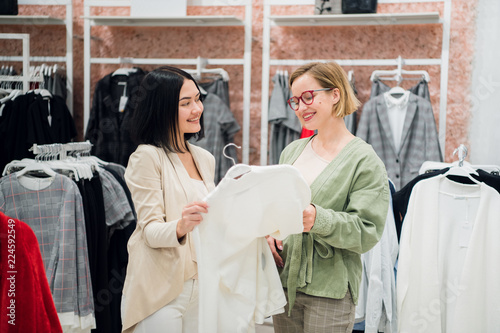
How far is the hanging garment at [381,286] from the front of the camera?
2.77m

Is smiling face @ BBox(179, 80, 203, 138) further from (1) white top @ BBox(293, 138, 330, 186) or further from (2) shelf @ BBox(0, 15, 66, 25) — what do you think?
(2) shelf @ BBox(0, 15, 66, 25)

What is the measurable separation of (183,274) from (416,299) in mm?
1414

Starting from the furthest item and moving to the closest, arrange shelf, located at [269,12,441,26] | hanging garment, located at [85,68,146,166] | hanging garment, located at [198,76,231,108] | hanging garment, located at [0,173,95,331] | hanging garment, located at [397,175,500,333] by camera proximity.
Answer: hanging garment, located at [198,76,231,108], hanging garment, located at [85,68,146,166], shelf, located at [269,12,441,26], hanging garment, located at [397,175,500,333], hanging garment, located at [0,173,95,331]

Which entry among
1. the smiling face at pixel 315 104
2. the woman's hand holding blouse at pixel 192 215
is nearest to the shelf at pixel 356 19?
the smiling face at pixel 315 104

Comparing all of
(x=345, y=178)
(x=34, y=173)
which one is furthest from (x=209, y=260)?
(x=34, y=173)

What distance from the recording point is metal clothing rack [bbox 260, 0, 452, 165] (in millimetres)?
3712

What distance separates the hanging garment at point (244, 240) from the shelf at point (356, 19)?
240cm

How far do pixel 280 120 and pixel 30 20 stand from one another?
69.1 inches

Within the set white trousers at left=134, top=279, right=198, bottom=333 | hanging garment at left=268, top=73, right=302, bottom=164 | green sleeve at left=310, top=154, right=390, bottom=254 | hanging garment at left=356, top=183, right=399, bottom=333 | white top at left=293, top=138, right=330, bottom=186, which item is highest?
hanging garment at left=268, top=73, right=302, bottom=164

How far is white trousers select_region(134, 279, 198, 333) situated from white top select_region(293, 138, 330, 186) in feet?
1.66

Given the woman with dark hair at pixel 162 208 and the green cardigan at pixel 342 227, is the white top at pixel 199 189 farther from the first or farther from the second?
the green cardigan at pixel 342 227

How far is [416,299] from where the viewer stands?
8.77ft

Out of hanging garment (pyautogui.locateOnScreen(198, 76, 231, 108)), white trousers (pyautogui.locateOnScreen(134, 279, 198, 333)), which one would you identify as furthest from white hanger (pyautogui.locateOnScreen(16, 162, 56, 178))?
hanging garment (pyautogui.locateOnScreen(198, 76, 231, 108))

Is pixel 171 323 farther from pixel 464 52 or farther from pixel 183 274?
pixel 464 52
